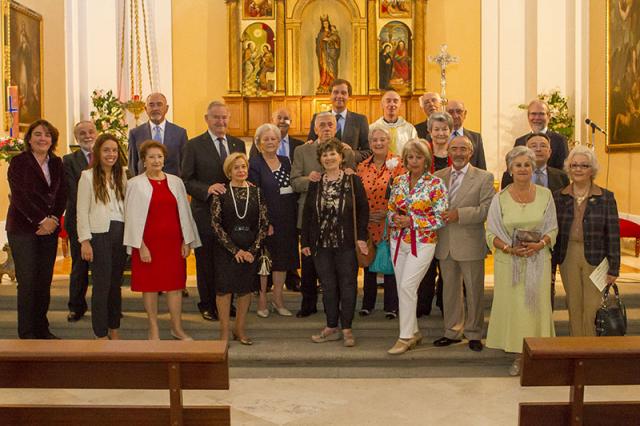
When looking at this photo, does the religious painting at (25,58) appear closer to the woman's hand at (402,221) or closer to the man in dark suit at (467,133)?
the man in dark suit at (467,133)

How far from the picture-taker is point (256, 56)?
12039 millimetres

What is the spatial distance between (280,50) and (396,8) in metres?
1.98

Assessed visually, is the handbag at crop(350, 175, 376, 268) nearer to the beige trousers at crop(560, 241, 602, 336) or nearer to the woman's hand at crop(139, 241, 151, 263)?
the beige trousers at crop(560, 241, 602, 336)

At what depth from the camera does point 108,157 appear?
16.4ft

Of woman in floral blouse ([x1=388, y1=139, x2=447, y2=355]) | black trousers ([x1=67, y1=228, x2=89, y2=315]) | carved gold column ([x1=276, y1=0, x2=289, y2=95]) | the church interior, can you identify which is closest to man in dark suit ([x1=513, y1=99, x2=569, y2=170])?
woman in floral blouse ([x1=388, y1=139, x2=447, y2=355])

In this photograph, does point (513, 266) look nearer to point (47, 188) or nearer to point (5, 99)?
point (47, 188)

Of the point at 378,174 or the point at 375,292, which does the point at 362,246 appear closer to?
the point at 378,174

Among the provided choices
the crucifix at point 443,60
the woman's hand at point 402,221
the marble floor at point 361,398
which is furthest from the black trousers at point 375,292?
the crucifix at point 443,60

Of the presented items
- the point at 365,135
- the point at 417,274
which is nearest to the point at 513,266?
the point at 417,274

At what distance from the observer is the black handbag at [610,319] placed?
462cm

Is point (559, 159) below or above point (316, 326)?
above

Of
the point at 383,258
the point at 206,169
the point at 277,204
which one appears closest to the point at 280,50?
the point at 206,169

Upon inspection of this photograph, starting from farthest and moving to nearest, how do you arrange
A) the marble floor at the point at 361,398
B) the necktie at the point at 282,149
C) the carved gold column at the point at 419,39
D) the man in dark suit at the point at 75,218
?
the carved gold column at the point at 419,39
the necktie at the point at 282,149
the man in dark suit at the point at 75,218
the marble floor at the point at 361,398

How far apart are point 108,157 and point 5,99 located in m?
4.52
